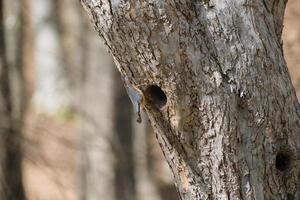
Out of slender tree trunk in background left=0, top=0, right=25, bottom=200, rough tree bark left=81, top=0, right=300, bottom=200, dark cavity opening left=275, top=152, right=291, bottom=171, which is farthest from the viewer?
slender tree trunk in background left=0, top=0, right=25, bottom=200

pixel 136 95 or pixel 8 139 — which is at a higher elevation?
pixel 8 139

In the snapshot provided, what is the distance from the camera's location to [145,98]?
2943mm

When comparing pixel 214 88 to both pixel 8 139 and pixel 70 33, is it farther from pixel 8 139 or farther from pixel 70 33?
pixel 70 33

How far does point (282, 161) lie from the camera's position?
3.11 m

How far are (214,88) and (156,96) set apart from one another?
21 centimetres

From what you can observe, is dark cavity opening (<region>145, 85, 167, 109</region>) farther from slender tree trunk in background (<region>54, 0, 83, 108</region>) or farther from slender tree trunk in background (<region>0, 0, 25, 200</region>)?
slender tree trunk in background (<region>54, 0, 83, 108</region>)

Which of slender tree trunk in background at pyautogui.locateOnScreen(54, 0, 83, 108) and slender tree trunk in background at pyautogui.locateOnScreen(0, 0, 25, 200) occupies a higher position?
slender tree trunk in background at pyautogui.locateOnScreen(54, 0, 83, 108)

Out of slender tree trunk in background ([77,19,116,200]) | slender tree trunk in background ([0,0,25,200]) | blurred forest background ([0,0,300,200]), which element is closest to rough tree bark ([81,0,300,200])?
blurred forest background ([0,0,300,200])

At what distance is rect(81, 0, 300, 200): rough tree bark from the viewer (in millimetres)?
2852

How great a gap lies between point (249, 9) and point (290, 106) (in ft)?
1.28

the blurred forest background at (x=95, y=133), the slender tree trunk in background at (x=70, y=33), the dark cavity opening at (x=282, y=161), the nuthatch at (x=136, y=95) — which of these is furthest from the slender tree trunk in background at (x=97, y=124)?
the nuthatch at (x=136, y=95)

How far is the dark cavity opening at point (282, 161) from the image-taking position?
3.09m

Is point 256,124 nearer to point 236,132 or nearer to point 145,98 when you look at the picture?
point 236,132

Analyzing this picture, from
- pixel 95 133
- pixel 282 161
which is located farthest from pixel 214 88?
pixel 95 133
